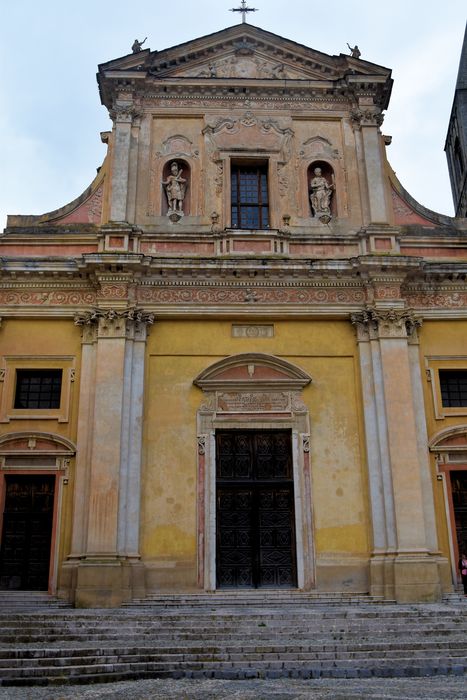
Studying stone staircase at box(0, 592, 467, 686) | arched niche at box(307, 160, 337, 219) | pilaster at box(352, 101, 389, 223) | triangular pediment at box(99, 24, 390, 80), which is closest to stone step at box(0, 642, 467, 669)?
stone staircase at box(0, 592, 467, 686)

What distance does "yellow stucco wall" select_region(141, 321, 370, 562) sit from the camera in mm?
14562

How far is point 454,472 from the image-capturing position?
15211 millimetres

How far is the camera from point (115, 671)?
894cm

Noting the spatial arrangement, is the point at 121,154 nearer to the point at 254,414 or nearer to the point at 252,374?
the point at 252,374

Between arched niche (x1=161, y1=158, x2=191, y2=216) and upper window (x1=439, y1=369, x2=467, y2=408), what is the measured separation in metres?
7.36

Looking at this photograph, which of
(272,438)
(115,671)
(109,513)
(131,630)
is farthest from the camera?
(272,438)

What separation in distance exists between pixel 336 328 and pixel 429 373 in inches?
93.3

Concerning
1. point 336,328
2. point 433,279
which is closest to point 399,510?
point 336,328

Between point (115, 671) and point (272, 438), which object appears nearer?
point (115, 671)

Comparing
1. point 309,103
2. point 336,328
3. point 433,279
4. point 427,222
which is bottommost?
point 336,328

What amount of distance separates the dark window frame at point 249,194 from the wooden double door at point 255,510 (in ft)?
17.9

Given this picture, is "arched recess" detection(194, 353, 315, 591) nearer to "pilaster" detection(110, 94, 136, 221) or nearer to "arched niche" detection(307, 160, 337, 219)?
"arched niche" detection(307, 160, 337, 219)

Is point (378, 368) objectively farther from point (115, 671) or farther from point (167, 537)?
point (115, 671)

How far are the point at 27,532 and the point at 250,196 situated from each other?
380 inches
